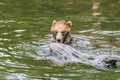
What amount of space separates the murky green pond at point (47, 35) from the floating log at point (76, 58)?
181 mm

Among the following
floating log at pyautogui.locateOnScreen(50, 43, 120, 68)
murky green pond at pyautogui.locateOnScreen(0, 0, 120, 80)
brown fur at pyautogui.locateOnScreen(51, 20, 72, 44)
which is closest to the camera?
murky green pond at pyautogui.locateOnScreen(0, 0, 120, 80)

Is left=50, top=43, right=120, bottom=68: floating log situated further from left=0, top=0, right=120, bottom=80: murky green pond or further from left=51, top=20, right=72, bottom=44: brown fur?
left=51, top=20, right=72, bottom=44: brown fur

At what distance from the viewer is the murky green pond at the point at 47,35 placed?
37.1 feet

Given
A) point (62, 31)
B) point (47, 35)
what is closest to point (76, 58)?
point (62, 31)

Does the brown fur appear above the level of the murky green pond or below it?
above

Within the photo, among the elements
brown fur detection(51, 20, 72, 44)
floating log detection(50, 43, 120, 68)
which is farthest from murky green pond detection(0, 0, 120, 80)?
brown fur detection(51, 20, 72, 44)

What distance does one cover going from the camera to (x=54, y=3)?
21234 millimetres

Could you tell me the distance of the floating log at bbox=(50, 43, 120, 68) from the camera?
11.4 meters

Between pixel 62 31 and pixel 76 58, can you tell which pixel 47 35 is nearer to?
pixel 62 31

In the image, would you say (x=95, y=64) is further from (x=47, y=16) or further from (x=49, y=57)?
(x=47, y=16)

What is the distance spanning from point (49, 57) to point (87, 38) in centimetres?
247

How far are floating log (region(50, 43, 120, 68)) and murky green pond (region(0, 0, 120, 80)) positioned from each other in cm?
18

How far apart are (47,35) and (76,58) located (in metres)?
3.44

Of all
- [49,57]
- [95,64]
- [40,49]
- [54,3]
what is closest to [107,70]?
[95,64]
